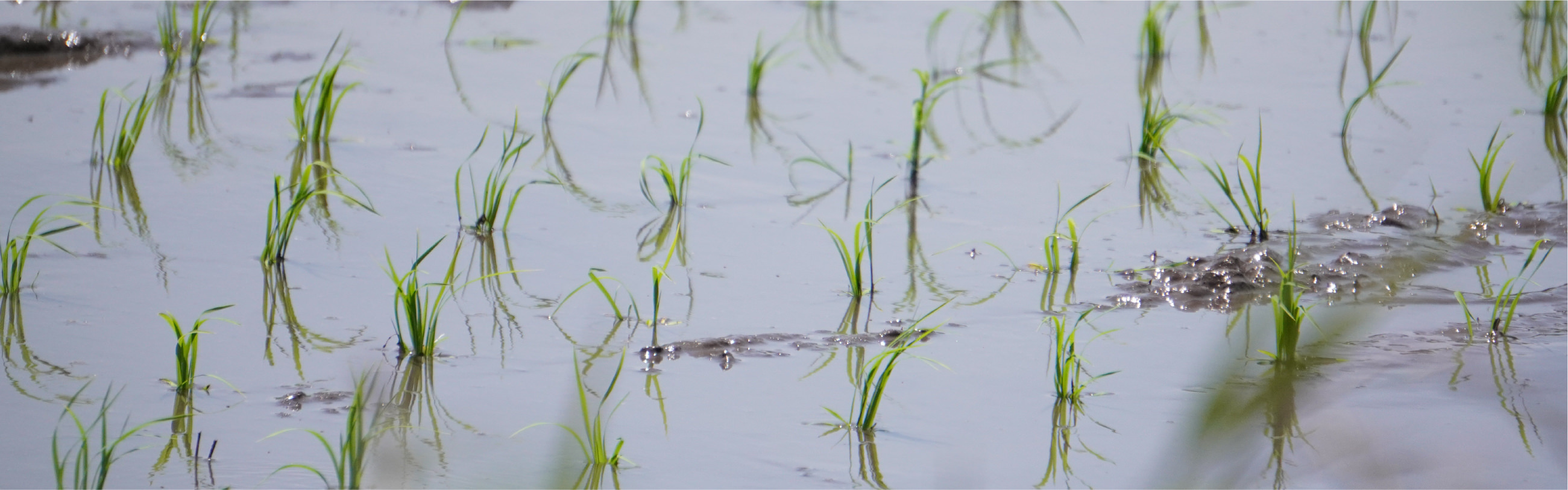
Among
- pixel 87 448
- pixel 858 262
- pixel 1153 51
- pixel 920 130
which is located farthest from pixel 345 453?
pixel 1153 51

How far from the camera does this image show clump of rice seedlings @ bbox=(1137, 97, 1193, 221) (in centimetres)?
346

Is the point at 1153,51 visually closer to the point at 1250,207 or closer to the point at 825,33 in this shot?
the point at 825,33

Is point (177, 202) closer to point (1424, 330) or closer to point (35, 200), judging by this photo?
point (35, 200)

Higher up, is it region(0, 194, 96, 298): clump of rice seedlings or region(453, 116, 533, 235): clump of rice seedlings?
region(453, 116, 533, 235): clump of rice seedlings

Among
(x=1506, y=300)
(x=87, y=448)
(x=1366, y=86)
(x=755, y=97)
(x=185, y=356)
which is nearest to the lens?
(x=87, y=448)

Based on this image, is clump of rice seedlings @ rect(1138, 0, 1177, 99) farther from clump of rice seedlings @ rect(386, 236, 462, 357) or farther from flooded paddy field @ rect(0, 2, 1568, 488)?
clump of rice seedlings @ rect(386, 236, 462, 357)

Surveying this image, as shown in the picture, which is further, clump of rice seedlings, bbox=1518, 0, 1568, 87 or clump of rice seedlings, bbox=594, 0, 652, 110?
clump of rice seedlings, bbox=1518, 0, 1568, 87

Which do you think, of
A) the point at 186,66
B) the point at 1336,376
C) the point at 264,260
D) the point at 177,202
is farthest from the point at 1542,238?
the point at 186,66

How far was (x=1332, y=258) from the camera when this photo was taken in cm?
299

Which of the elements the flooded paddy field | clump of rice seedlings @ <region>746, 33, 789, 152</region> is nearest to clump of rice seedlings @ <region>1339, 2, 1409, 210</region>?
the flooded paddy field

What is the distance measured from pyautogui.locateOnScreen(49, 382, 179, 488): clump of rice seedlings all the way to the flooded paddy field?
2cm

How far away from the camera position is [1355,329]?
45 centimetres

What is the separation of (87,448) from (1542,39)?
5.87 metres

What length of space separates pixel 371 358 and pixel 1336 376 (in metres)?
1.83
